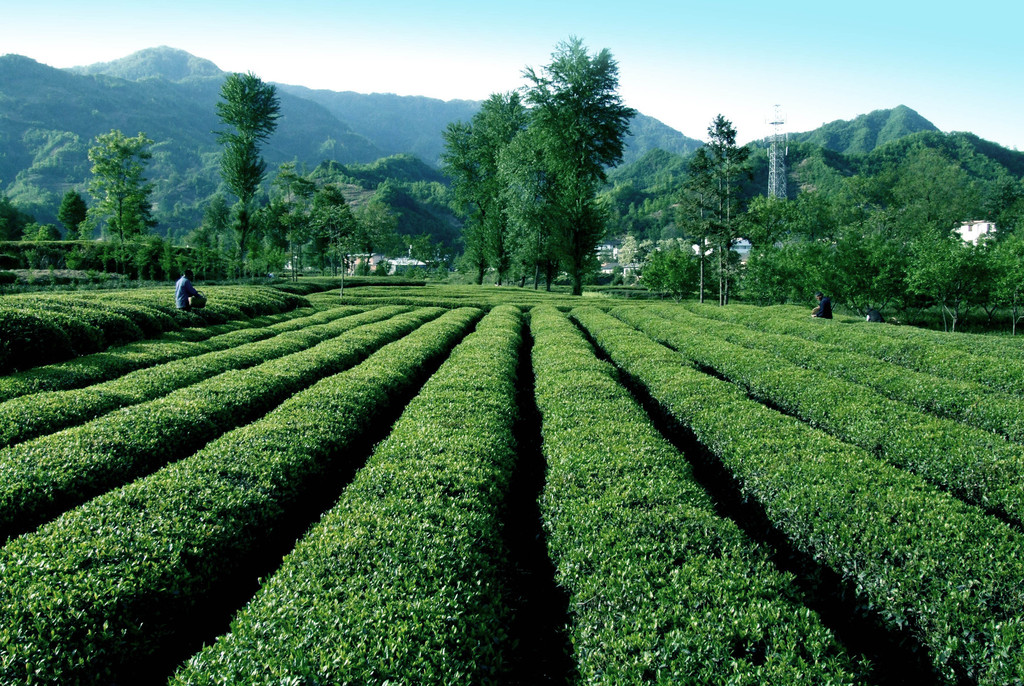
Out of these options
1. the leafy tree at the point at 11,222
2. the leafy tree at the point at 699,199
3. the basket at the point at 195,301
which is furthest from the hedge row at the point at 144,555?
the leafy tree at the point at 11,222

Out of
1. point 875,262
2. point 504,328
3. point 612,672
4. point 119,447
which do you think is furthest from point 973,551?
point 875,262

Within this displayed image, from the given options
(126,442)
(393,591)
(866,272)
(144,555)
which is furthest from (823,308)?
(144,555)

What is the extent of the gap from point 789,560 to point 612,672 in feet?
13.5

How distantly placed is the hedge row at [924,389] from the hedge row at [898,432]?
169cm

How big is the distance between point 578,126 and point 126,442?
144 ft

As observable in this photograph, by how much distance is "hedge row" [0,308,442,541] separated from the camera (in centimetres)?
632

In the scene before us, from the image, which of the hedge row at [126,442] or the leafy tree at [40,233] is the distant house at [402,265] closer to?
the leafy tree at [40,233]

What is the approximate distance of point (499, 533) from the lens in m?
6.08

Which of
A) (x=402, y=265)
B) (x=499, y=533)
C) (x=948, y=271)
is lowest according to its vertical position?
(x=499, y=533)

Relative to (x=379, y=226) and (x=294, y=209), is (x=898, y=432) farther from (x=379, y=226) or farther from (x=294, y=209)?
(x=379, y=226)

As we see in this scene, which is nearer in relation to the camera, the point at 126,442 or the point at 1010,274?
the point at 126,442

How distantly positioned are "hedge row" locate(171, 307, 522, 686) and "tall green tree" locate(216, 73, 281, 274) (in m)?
56.5

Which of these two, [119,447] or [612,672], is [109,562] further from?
[612,672]

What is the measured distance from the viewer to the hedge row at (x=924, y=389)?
10.3 m
